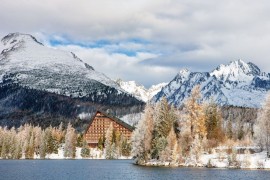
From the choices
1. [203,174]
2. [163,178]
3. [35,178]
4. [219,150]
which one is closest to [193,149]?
[219,150]

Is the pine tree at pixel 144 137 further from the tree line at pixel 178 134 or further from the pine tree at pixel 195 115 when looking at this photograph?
the pine tree at pixel 195 115

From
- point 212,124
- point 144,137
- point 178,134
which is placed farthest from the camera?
point 212,124

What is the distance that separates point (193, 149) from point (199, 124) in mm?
9833

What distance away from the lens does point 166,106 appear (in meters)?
135

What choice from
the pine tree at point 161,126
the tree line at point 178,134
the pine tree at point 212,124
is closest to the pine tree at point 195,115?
the tree line at point 178,134

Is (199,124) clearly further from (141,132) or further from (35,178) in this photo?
(35,178)

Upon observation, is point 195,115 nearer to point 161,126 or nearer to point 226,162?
point 161,126

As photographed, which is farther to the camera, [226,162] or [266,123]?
[266,123]

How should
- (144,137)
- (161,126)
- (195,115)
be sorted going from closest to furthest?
(195,115) < (161,126) < (144,137)

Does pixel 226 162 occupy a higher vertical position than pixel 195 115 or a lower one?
lower

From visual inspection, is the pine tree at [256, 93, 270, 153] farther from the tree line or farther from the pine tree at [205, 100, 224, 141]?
the pine tree at [205, 100, 224, 141]

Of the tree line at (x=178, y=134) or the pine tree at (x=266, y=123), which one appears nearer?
the pine tree at (x=266, y=123)

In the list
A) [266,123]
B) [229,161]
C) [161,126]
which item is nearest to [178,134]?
[161,126]

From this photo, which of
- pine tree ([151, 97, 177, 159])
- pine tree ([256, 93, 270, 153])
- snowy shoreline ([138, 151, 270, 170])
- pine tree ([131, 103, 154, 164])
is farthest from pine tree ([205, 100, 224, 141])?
pine tree ([256, 93, 270, 153])
